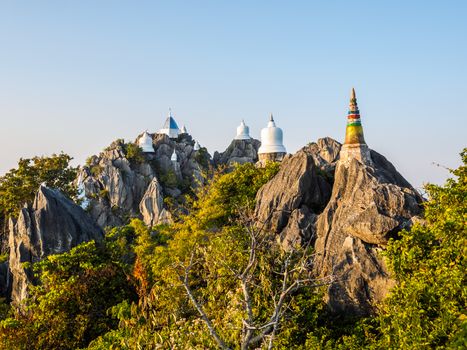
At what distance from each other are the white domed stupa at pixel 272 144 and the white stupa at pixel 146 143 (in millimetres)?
21847

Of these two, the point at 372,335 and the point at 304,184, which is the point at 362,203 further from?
the point at 372,335

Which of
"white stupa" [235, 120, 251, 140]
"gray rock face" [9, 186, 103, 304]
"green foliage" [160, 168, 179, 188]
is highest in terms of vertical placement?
"white stupa" [235, 120, 251, 140]

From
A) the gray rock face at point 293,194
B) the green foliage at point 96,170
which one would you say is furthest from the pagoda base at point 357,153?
the green foliage at point 96,170

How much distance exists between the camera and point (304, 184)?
77.6 ft

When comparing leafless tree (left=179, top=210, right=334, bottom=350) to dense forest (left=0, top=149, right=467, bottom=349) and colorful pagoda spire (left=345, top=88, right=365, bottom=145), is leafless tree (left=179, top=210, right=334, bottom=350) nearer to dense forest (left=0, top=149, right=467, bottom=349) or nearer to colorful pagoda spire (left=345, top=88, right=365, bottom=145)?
dense forest (left=0, top=149, right=467, bottom=349)

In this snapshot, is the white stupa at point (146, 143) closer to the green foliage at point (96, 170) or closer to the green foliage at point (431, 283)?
the green foliage at point (96, 170)

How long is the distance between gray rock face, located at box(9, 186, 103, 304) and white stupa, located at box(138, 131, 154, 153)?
41.5 meters

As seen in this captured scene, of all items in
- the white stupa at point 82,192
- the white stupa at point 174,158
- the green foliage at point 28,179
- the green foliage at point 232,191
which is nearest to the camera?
the green foliage at point 232,191

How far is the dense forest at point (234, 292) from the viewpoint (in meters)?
11.5

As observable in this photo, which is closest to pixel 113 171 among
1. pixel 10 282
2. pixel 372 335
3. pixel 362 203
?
pixel 10 282

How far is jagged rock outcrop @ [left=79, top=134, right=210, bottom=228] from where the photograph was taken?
6075 centimetres

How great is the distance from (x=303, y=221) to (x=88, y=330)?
11.5 metres

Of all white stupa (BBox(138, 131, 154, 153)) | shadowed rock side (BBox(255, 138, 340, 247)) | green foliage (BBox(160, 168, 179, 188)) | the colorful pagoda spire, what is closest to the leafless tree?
shadowed rock side (BBox(255, 138, 340, 247))

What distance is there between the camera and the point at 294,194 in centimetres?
2347
